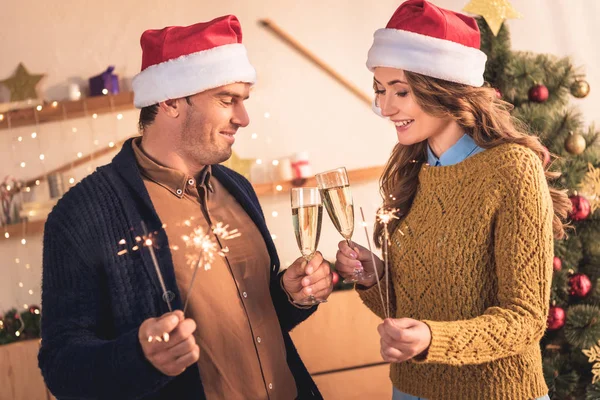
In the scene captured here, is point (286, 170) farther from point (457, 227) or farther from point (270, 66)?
point (457, 227)

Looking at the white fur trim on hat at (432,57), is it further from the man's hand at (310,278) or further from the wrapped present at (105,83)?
the wrapped present at (105,83)

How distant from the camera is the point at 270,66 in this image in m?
3.71

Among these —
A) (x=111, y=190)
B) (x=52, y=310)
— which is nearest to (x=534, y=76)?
(x=111, y=190)

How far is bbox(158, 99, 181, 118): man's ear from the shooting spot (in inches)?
75.7

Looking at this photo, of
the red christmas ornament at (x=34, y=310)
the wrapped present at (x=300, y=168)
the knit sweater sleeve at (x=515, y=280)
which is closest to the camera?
the knit sweater sleeve at (x=515, y=280)

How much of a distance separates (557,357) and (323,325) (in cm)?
101

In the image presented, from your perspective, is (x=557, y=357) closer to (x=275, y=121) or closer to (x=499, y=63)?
(x=499, y=63)

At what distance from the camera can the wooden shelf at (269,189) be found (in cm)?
339

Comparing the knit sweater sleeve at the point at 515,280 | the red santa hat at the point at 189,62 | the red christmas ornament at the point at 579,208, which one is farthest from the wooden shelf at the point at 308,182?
the knit sweater sleeve at the point at 515,280

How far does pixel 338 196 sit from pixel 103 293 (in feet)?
1.98

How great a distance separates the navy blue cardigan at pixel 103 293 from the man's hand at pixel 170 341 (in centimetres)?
10

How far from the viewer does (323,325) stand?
10.9 feet

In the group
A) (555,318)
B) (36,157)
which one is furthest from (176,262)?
(36,157)

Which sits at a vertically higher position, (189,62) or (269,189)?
(189,62)
